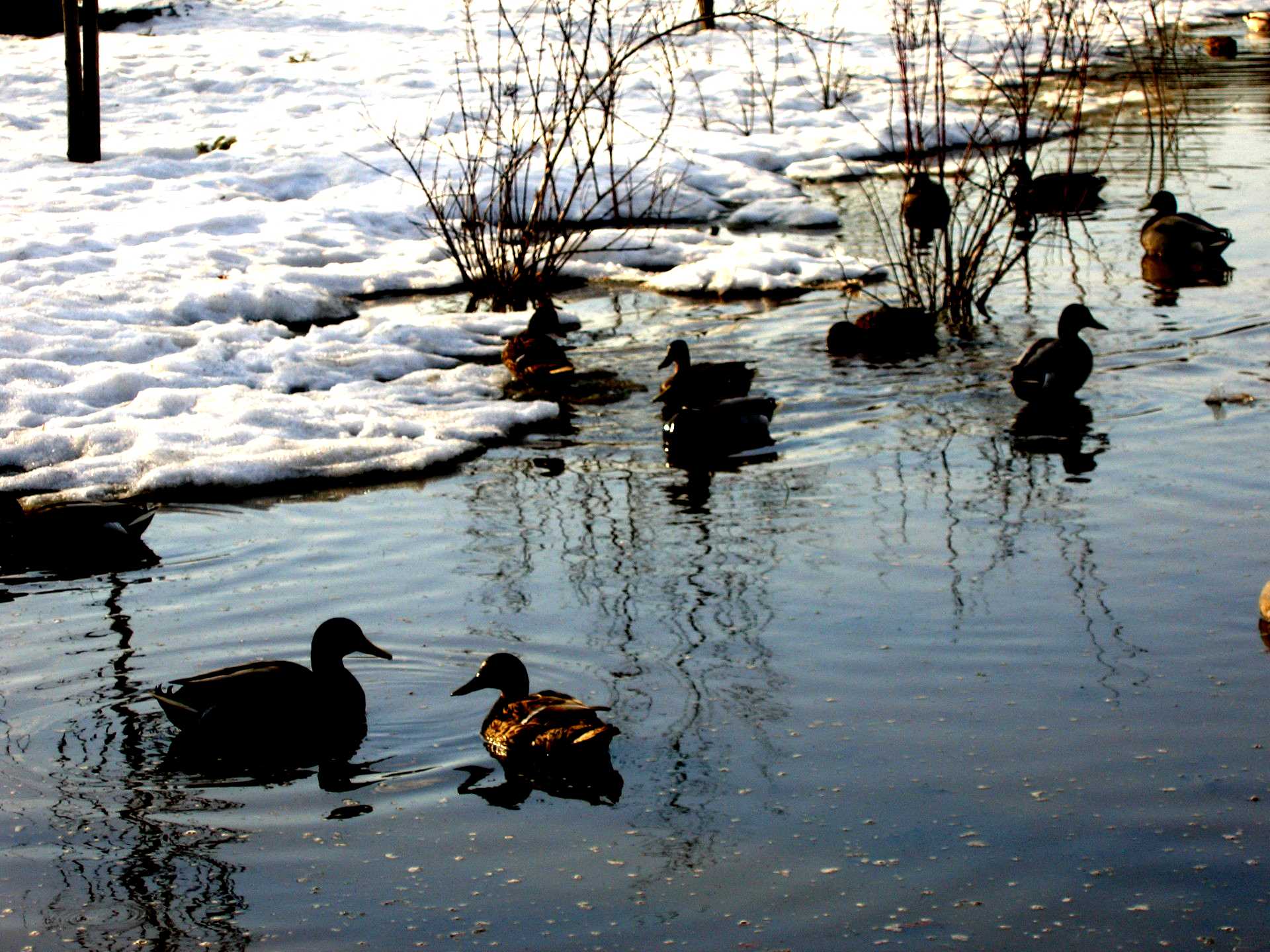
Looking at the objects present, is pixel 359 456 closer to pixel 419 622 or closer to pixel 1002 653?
pixel 419 622

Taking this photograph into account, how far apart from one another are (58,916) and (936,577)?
3.82m

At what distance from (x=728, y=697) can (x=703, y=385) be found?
431cm

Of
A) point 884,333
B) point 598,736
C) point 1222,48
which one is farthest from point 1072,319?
point 1222,48

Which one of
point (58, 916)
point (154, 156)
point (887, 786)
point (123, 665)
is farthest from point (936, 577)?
point (154, 156)

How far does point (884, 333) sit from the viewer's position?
438 inches

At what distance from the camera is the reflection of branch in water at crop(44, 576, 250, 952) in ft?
14.3

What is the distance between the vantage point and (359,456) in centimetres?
916

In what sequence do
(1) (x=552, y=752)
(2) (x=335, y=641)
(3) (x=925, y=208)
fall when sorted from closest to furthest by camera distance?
(1) (x=552, y=752), (2) (x=335, y=641), (3) (x=925, y=208)

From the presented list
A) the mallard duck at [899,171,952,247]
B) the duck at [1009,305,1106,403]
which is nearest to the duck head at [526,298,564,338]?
the mallard duck at [899,171,952,247]

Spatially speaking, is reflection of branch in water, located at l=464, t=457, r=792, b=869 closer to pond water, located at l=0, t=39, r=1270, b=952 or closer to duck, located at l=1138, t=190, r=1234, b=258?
pond water, located at l=0, t=39, r=1270, b=952

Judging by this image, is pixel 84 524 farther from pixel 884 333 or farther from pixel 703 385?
pixel 884 333

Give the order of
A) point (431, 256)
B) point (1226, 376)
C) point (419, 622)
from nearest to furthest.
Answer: point (419, 622) < point (1226, 376) < point (431, 256)

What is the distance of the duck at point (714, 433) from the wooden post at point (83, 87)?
416 inches

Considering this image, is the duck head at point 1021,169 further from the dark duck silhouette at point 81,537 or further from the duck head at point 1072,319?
the dark duck silhouette at point 81,537
